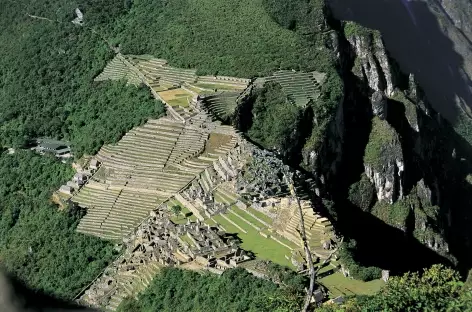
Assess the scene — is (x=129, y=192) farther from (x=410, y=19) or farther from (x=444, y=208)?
(x=410, y=19)

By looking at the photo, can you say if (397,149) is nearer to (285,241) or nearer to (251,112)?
(251,112)

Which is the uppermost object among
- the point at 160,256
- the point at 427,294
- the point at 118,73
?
the point at 427,294

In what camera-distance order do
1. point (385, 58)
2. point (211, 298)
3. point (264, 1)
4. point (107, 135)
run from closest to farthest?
point (211, 298) → point (107, 135) → point (264, 1) → point (385, 58)

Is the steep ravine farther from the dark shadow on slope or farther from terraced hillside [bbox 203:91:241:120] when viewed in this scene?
the dark shadow on slope

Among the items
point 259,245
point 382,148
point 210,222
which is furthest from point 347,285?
point 382,148

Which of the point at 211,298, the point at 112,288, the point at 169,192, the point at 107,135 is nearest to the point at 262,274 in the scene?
the point at 211,298

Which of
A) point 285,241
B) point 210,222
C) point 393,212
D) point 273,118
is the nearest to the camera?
point 285,241
